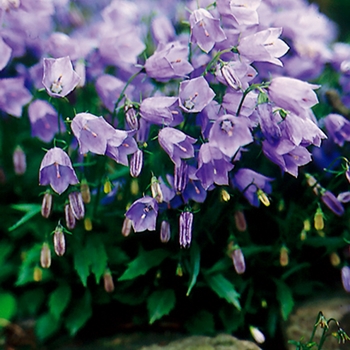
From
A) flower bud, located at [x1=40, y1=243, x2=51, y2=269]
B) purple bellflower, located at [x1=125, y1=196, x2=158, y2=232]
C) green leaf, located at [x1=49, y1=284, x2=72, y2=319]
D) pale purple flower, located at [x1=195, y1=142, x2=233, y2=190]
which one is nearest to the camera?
pale purple flower, located at [x1=195, y1=142, x2=233, y2=190]

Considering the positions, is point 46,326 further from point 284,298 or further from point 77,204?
point 284,298

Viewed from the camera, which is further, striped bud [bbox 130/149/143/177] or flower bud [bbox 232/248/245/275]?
flower bud [bbox 232/248/245/275]

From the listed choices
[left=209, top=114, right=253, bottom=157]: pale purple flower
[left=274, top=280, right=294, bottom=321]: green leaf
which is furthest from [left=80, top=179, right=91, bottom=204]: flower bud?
[left=274, top=280, right=294, bottom=321]: green leaf

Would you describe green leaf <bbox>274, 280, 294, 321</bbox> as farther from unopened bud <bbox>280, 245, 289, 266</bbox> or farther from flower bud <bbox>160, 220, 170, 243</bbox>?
flower bud <bbox>160, 220, 170, 243</bbox>

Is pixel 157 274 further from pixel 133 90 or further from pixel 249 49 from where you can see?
pixel 249 49

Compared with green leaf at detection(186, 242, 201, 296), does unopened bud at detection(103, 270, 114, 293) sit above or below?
below

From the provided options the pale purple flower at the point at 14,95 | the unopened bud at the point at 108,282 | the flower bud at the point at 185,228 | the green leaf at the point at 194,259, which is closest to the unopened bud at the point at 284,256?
the green leaf at the point at 194,259

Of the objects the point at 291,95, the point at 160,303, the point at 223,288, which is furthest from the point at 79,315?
the point at 291,95
